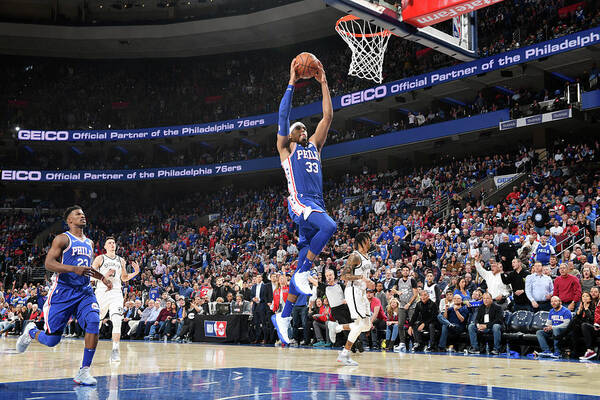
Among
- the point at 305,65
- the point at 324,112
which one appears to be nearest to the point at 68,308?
the point at 324,112

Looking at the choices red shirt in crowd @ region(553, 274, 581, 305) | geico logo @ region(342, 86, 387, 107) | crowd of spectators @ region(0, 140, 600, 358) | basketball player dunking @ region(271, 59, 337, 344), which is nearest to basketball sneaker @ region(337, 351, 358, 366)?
basketball player dunking @ region(271, 59, 337, 344)

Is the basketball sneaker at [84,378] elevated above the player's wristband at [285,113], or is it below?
below

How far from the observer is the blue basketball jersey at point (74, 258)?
712 cm

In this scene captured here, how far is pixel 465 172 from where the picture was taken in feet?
79.5

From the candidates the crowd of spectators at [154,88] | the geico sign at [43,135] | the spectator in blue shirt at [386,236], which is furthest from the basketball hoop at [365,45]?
the geico sign at [43,135]

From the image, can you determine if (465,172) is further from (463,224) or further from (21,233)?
(21,233)

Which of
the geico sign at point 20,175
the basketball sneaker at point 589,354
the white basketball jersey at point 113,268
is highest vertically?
the geico sign at point 20,175

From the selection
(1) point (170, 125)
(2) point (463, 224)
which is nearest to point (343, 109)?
(1) point (170, 125)

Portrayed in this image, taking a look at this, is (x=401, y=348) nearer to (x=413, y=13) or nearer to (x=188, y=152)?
(x=413, y=13)

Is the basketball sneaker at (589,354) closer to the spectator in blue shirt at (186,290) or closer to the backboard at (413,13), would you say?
the backboard at (413,13)

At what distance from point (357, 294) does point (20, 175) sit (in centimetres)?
3143

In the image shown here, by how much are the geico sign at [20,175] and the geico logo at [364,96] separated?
1966 centimetres

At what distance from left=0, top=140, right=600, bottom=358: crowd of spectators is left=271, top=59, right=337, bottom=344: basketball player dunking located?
5338mm

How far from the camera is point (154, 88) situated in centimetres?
4094
